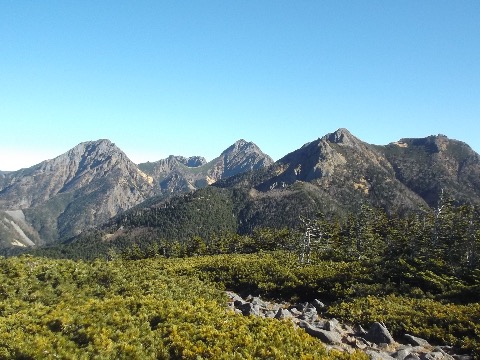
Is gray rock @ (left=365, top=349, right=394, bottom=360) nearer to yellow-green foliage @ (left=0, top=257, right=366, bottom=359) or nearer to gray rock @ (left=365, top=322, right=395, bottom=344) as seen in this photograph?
yellow-green foliage @ (left=0, top=257, right=366, bottom=359)

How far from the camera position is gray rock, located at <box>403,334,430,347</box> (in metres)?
21.0

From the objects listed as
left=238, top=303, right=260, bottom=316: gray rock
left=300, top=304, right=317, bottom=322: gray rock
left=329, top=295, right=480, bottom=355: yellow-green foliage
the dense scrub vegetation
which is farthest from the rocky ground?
left=238, top=303, right=260, bottom=316: gray rock

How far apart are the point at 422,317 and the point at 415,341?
3.48 metres

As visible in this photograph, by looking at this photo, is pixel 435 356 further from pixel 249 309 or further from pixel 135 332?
pixel 135 332

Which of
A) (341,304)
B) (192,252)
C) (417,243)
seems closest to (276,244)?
(192,252)

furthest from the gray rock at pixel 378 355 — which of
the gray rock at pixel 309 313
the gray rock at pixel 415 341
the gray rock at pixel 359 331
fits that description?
the gray rock at pixel 309 313

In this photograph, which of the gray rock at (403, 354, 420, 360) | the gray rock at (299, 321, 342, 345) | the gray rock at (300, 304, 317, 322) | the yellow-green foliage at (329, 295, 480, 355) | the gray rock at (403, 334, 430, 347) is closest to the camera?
the gray rock at (403, 354, 420, 360)

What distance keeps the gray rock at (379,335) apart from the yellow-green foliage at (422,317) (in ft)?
6.93

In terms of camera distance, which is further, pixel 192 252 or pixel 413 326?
pixel 192 252

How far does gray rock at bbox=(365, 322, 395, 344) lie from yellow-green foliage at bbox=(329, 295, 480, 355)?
211 centimetres

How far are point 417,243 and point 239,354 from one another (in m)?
44.5

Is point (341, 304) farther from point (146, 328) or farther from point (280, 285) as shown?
point (146, 328)

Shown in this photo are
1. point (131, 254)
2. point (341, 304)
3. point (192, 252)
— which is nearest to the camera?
Result: point (341, 304)

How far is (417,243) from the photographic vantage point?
50062mm
